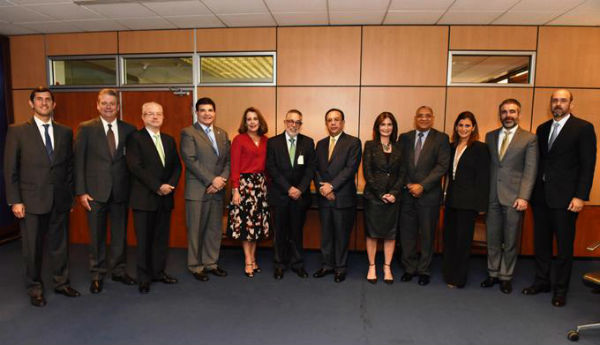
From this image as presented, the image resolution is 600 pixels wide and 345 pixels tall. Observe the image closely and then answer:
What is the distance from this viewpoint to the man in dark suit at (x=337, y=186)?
11.8 ft

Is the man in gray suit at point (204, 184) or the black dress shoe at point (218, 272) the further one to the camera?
the black dress shoe at point (218, 272)

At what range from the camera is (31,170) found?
120 inches

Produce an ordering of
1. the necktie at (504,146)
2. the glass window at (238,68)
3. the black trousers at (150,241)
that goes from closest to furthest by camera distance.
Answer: the black trousers at (150,241) < the necktie at (504,146) < the glass window at (238,68)

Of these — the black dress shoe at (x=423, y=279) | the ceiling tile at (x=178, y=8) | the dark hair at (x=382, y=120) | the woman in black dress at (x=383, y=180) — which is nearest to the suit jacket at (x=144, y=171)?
the ceiling tile at (x=178, y=8)

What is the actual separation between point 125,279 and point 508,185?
408 centimetres

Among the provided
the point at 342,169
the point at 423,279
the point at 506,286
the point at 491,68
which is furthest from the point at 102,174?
the point at 491,68

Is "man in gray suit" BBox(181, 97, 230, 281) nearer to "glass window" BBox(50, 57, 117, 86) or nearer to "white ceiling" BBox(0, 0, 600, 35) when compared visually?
"white ceiling" BBox(0, 0, 600, 35)

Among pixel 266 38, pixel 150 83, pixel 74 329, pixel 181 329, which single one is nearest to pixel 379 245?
pixel 181 329

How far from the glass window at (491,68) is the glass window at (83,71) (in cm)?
485

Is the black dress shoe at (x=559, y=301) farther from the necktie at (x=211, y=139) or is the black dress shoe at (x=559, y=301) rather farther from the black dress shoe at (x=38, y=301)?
the black dress shoe at (x=38, y=301)

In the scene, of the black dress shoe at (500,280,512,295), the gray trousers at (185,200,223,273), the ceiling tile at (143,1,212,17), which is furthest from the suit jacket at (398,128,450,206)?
the ceiling tile at (143,1,212,17)

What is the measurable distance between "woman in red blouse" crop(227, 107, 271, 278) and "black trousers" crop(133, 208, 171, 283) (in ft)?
2.25

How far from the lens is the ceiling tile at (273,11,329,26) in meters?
4.15

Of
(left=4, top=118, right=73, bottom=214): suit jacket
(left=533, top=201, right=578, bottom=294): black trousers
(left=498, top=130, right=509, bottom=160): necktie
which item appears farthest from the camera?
(left=498, top=130, right=509, bottom=160): necktie
